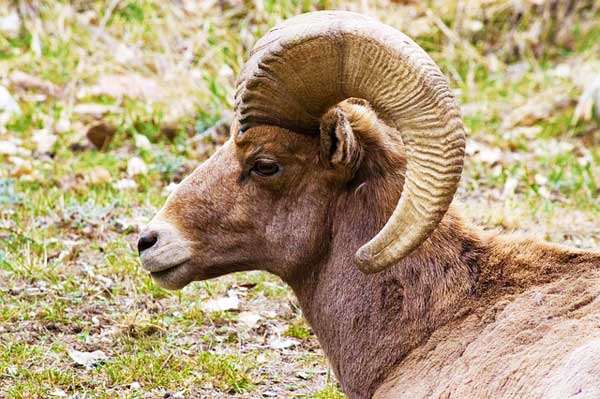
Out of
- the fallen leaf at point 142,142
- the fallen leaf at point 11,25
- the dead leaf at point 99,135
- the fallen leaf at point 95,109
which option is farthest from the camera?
the fallen leaf at point 11,25

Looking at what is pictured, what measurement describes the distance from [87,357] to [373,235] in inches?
89.6

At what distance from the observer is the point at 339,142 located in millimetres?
5012

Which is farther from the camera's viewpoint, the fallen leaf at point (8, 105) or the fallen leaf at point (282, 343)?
the fallen leaf at point (8, 105)

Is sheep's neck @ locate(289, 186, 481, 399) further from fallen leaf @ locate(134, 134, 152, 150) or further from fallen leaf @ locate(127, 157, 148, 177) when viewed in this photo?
fallen leaf @ locate(134, 134, 152, 150)

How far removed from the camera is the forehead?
5.14 m

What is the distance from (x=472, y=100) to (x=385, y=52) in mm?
7695

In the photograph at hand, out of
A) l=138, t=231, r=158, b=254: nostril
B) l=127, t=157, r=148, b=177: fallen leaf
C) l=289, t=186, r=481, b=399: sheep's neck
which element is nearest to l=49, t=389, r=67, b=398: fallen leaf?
l=138, t=231, r=158, b=254: nostril

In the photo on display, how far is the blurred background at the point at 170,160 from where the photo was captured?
6488mm

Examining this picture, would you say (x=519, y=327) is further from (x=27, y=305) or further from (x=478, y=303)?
(x=27, y=305)

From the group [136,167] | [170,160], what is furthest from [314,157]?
[170,160]

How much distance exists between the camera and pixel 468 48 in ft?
42.6

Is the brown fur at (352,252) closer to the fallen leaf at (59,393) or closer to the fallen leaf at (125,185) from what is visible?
the fallen leaf at (59,393)

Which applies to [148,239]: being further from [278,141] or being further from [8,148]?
[8,148]

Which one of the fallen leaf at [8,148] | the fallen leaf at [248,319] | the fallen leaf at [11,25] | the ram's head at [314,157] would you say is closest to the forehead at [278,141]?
the ram's head at [314,157]
